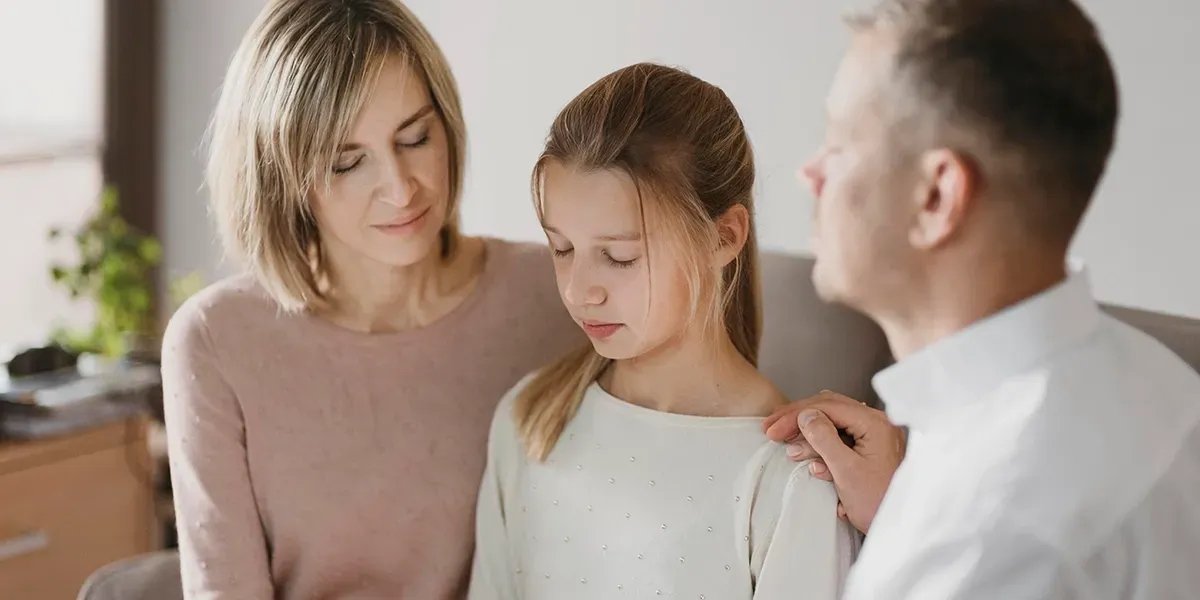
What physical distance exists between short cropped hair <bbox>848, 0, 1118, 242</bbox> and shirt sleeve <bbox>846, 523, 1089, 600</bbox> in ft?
0.73

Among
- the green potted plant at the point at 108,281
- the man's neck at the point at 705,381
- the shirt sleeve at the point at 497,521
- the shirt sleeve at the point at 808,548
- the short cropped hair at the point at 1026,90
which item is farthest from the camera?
the green potted plant at the point at 108,281

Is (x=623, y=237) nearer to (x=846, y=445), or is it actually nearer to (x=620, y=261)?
(x=620, y=261)

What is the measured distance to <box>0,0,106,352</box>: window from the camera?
2811 millimetres

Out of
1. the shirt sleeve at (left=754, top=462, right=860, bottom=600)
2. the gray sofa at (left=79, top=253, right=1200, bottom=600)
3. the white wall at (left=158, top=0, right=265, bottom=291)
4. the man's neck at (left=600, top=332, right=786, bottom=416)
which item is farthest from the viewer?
the white wall at (left=158, top=0, right=265, bottom=291)

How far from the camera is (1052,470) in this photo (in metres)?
0.90

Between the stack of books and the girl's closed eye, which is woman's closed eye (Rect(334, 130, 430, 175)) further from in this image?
the stack of books

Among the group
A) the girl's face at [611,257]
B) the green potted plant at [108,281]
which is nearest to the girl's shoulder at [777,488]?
the girl's face at [611,257]

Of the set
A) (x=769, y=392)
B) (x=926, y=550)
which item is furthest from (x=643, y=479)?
(x=926, y=550)

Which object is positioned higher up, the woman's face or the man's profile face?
the man's profile face

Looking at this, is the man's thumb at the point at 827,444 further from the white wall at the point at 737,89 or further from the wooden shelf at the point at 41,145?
the wooden shelf at the point at 41,145

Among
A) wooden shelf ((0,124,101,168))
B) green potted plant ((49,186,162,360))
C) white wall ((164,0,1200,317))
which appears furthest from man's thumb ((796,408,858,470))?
wooden shelf ((0,124,101,168))

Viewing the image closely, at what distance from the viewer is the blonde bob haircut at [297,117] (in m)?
1.47

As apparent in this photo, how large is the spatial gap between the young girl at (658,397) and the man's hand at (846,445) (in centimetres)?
2

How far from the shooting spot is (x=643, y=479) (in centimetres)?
144
